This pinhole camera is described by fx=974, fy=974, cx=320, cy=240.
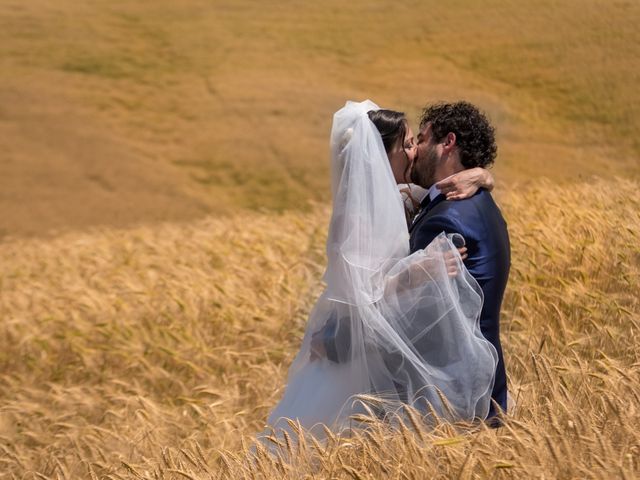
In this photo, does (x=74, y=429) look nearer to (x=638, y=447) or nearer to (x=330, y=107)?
(x=638, y=447)

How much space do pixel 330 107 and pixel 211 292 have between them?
47.2ft

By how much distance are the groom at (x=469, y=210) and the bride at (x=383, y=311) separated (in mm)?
70

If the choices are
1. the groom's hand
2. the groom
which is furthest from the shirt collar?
the groom's hand

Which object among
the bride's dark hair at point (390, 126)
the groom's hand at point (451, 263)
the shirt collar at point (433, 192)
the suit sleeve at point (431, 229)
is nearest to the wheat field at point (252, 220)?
the groom's hand at point (451, 263)

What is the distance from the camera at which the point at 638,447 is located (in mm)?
2676

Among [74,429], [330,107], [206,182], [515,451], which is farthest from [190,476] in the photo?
[330,107]

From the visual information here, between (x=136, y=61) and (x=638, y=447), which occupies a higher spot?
(x=638, y=447)

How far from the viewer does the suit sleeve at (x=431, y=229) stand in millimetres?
3215

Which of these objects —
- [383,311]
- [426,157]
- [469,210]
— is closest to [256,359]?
[383,311]

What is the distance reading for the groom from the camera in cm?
325

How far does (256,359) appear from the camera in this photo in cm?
602

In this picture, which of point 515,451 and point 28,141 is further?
point 28,141

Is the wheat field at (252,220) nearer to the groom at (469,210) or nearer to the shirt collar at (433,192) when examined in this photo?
the groom at (469,210)

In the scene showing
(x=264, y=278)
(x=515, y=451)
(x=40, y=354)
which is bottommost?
(x=40, y=354)
